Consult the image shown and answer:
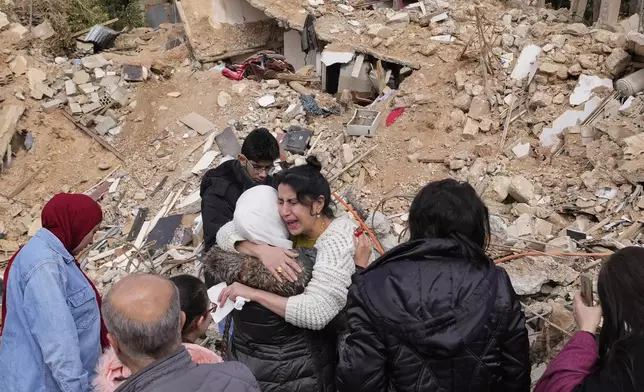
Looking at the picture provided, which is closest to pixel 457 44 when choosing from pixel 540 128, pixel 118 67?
pixel 540 128

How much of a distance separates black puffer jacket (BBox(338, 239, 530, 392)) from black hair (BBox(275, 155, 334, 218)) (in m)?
0.55

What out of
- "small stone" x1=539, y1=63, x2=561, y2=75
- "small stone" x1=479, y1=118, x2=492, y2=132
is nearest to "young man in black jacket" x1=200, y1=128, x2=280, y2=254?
"small stone" x1=479, y1=118, x2=492, y2=132

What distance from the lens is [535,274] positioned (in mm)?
4328

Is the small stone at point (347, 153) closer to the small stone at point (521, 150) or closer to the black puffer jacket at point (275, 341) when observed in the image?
the small stone at point (521, 150)

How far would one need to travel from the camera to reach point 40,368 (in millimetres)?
2859

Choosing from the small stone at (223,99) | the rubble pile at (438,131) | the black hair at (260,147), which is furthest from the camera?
the small stone at (223,99)

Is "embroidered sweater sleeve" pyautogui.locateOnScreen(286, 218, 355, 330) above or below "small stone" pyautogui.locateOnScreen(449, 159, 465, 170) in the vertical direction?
above

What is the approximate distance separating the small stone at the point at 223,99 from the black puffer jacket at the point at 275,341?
7139 mm

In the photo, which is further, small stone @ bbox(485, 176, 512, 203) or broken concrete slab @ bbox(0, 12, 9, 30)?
broken concrete slab @ bbox(0, 12, 9, 30)

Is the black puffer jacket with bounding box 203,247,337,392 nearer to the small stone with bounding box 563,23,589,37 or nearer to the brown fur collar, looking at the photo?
the brown fur collar

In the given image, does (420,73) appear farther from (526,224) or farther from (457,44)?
(526,224)

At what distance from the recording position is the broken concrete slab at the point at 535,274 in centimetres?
418

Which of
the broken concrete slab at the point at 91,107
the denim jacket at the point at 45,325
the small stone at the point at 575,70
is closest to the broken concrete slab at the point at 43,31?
the broken concrete slab at the point at 91,107

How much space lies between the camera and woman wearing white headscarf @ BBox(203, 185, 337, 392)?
263cm
